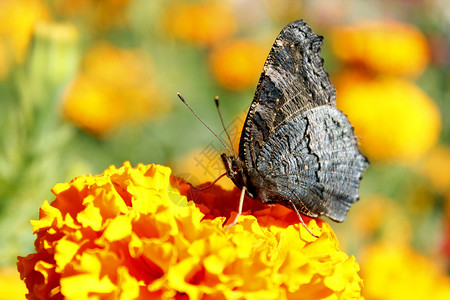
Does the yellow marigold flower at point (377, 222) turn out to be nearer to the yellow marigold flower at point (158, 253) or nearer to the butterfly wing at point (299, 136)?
the butterfly wing at point (299, 136)

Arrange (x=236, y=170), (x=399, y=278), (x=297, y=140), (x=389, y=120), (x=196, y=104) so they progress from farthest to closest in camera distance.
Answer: (x=196, y=104), (x=389, y=120), (x=399, y=278), (x=297, y=140), (x=236, y=170)

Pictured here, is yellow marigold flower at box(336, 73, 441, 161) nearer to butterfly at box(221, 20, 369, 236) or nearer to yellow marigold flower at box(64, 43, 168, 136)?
yellow marigold flower at box(64, 43, 168, 136)

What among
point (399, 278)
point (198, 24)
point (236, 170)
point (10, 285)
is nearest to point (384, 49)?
point (198, 24)

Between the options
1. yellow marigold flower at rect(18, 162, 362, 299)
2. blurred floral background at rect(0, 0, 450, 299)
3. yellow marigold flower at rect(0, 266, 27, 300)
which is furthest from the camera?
blurred floral background at rect(0, 0, 450, 299)

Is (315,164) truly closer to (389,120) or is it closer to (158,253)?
(158,253)

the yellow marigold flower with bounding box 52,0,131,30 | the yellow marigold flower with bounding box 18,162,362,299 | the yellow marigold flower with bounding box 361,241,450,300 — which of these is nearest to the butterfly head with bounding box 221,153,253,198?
the yellow marigold flower with bounding box 18,162,362,299

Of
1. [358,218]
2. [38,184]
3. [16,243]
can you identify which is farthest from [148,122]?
[16,243]

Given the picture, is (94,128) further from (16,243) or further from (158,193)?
(158,193)
